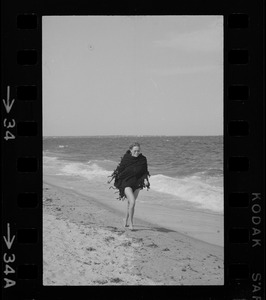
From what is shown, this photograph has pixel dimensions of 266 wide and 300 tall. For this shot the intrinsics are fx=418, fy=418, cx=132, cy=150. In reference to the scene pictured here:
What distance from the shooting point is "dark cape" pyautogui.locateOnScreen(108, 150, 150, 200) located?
4945mm

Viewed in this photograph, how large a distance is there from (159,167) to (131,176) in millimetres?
1109

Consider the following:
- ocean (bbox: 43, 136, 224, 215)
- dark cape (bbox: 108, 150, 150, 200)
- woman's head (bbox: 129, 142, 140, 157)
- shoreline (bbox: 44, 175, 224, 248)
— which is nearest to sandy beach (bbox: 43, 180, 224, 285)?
shoreline (bbox: 44, 175, 224, 248)

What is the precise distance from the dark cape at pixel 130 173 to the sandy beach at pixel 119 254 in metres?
0.76

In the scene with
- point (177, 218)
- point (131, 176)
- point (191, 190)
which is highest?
point (131, 176)

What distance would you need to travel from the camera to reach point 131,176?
16.6 feet

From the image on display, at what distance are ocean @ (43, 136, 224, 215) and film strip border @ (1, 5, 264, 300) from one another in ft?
1.03
